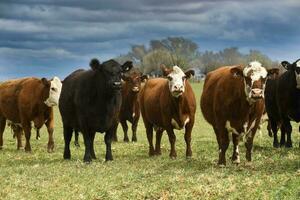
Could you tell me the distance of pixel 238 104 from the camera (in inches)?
470

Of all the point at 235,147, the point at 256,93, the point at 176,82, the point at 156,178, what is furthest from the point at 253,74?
the point at 176,82

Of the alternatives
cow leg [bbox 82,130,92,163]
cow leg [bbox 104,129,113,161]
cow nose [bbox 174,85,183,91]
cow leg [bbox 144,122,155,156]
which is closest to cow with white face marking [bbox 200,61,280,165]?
cow nose [bbox 174,85,183,91]

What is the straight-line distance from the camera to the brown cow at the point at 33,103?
18.2m

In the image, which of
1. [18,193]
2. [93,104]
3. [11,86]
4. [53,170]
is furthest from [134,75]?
[18,193]

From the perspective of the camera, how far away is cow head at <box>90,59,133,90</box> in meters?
13.6

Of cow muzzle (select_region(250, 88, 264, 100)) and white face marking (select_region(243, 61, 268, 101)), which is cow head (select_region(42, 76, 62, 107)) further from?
cow muzzle (select_region(250, 88, 264, 100))

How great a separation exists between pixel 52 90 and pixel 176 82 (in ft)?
18.4

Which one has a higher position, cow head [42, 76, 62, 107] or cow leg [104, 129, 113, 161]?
cow head [42, 76, 62, 107]

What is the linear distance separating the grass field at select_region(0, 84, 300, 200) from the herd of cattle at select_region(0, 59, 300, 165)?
790mm

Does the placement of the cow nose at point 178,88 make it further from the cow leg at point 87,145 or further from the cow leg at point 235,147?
the cow leg at point 87,145

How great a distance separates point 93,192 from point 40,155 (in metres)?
7.34

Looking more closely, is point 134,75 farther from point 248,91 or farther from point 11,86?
point 248,91

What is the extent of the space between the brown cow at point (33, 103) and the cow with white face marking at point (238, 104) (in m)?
7.22

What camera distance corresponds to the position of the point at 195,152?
16.0m
